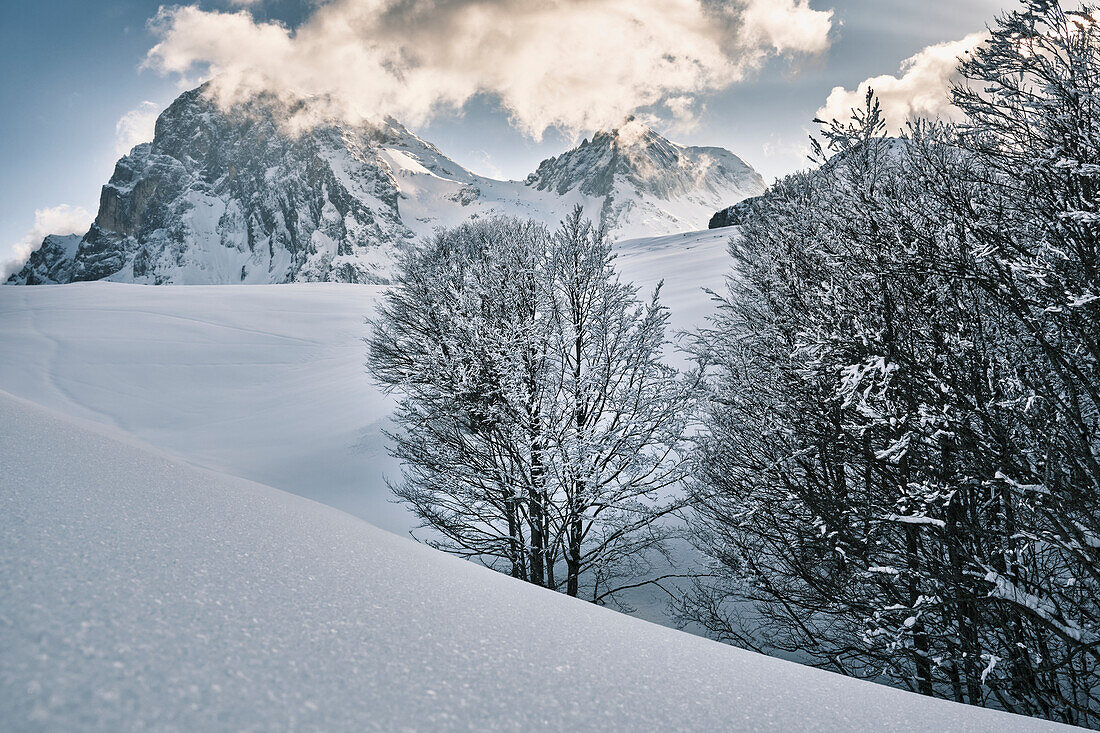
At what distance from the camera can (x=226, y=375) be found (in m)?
18.7

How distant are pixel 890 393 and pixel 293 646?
4.88 metres

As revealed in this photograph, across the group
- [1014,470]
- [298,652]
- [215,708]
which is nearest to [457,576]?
[298,652]

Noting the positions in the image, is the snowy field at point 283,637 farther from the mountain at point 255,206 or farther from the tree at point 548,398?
the mountain at point 255,206

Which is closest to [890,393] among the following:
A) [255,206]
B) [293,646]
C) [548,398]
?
[548,398]

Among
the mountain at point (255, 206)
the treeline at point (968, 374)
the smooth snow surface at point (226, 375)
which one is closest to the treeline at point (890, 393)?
the treeline at point (968, 374)

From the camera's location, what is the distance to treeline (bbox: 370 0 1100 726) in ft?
11.2

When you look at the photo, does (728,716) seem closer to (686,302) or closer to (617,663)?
(617,663)

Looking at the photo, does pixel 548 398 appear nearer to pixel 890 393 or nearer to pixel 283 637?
pixel 890 393

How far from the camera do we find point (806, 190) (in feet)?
23.0

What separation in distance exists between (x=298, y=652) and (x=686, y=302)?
73.2 ft

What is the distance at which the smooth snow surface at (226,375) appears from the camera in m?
13.2

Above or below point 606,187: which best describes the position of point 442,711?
below

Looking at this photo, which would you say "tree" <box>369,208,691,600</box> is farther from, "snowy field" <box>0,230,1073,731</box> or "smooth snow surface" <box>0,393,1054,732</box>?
"smooth snow surface" <box>0,393,1054,732</box>

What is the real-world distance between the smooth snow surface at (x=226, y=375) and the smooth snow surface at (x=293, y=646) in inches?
401
